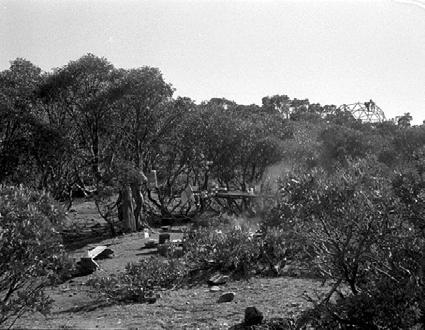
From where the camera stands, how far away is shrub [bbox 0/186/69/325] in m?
3.77

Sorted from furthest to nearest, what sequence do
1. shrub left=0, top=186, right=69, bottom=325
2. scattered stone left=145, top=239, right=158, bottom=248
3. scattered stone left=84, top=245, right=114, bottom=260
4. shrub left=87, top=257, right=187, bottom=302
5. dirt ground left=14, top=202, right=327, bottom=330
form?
scattered stone left=145, top=239, right=158, bottom=248 → scattered stone left=84, top=245, right=114, bottom=260 → shrub left=87, top=257, right=187, bottom=302 → dirt ground left=14, top=202, right=327, bottom=330 → shrub left=0, top=186, right=69, bottom=325

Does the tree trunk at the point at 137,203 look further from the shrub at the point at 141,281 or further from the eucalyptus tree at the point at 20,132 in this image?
the shrub at the point at 141,281

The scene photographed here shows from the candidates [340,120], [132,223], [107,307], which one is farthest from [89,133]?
[340,120]

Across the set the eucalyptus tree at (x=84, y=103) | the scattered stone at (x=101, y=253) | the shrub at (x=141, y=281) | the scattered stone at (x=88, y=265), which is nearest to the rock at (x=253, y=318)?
the shrub at (x=141, y=281)

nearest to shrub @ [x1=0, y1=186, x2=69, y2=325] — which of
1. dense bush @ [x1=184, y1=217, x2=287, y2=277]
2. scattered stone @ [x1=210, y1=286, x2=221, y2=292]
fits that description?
scattered stone @ [x1=210, y1=286, x2=221, y2=292]

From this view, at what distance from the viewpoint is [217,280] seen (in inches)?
259

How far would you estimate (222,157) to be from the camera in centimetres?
1554

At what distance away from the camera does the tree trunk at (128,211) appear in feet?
39.7

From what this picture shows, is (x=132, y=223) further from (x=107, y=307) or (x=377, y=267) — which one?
(x=377, y=267)

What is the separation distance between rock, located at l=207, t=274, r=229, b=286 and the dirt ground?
0.30ft

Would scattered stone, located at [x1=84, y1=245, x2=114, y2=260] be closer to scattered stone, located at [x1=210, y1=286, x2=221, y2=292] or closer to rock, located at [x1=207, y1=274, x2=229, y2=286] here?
rock, located at [x1=207, y1=274, x2=229, y2=286]

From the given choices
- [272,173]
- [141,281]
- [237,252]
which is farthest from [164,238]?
[272,173]

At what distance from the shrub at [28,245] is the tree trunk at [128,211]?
783 centimetres

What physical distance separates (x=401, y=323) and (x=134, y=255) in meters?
6.50
